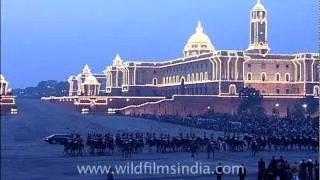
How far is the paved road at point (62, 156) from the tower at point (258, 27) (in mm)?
34705

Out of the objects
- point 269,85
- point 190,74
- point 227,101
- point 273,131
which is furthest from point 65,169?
point 190,74

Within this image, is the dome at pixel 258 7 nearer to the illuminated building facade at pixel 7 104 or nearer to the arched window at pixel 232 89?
the arched window at pixel 232 89

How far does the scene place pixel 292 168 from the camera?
16500 millimetres

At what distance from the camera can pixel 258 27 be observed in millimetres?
81375

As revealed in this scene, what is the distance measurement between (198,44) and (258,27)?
41.4 ft

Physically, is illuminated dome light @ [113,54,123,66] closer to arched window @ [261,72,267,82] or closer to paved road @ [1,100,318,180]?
arched window @ [261,72,267,82]

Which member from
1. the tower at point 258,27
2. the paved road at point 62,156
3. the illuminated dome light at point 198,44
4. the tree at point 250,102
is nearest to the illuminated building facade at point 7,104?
the paved road at point 62,156

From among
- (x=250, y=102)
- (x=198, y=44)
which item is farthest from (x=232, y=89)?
(x=198, y=44)

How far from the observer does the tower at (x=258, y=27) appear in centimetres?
8062

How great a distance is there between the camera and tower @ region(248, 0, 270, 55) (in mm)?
80625

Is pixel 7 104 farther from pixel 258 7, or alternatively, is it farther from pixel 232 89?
pixel 258 7

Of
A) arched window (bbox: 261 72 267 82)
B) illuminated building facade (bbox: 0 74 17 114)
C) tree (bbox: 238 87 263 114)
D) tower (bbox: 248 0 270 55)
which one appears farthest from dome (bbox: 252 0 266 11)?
illuminated building facade (bbox: 0 74 17 114)

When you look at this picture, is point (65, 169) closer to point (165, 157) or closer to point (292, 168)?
point (165, 157)

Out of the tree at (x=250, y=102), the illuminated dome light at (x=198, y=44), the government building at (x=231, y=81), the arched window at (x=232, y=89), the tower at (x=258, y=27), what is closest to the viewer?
the tree at (x=250, y=102)
